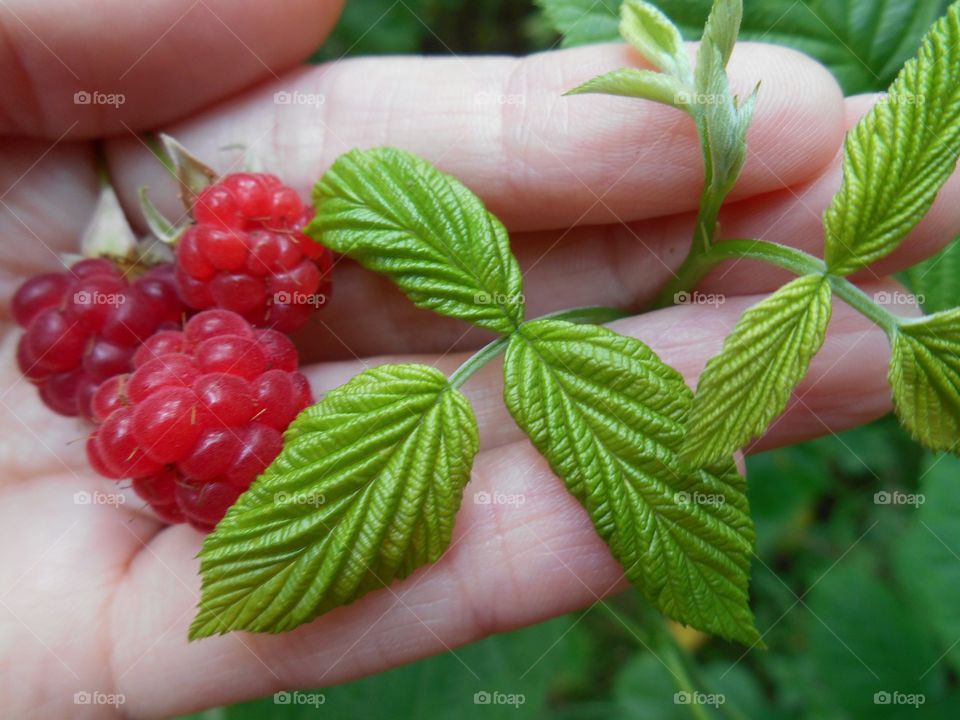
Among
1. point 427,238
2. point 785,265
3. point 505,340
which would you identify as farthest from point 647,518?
point 427,238

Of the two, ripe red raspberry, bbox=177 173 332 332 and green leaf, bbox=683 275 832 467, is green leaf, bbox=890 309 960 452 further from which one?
ripe red raspberry, bbox=177 173 332 332

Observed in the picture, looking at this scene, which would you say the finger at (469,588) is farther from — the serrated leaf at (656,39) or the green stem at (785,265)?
the serrated leaf at (656,39)

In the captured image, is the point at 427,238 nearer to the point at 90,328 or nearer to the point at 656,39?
the point at 656,39

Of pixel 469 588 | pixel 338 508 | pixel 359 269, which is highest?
pixel 359 269

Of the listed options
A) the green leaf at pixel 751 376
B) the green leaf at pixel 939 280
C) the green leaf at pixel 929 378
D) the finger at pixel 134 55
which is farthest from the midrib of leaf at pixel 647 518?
the finger at pixel 134 55

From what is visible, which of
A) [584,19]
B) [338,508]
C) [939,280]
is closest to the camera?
[338,508]
